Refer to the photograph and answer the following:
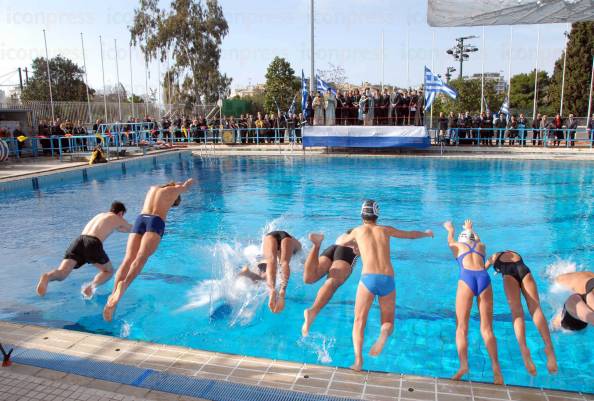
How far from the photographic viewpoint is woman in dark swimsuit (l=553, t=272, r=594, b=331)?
14.0ft

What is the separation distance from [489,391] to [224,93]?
43.9 metres

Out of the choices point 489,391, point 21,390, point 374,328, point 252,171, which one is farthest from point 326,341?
point 252,171

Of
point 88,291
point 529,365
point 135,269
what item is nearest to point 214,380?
point 135,269

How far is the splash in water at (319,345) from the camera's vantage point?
4.95 metres

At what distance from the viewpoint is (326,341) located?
523cm

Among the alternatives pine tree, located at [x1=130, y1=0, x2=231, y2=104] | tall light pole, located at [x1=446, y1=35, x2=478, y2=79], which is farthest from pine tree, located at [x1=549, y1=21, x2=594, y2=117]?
pine tree, located at [x1=130, y1=0, x2=231, y2=104]

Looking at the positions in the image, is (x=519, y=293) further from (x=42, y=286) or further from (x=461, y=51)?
(x=461, y=51)

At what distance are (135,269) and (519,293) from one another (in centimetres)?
394

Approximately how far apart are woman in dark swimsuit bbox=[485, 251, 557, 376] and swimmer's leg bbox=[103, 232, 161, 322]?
3.64m

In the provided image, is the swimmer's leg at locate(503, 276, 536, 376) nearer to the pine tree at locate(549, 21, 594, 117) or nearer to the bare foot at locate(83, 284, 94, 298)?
the bare foot at locate(83, 284, 94, 298)

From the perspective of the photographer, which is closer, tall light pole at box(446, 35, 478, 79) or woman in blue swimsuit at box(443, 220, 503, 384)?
woman in blue swimsuit at box(443, 220, 503, 384)

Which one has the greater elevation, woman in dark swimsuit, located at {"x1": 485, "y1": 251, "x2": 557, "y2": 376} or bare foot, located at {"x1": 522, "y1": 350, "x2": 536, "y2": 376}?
woman in dark swimsuit, located at {"x1": 485, "y1": 251, "x2": 557, "y2": 376}

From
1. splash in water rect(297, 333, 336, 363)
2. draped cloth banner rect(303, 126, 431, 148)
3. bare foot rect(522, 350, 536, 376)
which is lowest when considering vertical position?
splash in water rect(297, 333, 336, 363)

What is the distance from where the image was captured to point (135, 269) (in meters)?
5.52
